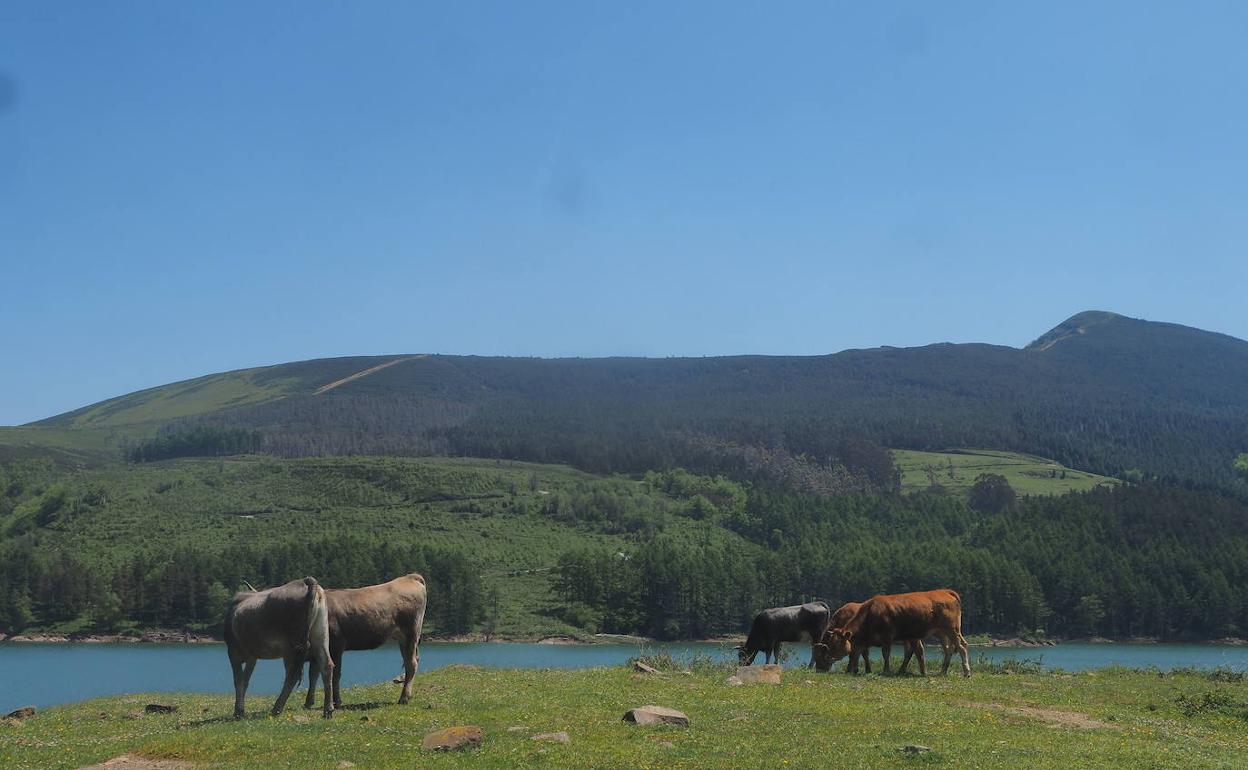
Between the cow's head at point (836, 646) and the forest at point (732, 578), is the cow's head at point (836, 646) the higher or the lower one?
the higher one

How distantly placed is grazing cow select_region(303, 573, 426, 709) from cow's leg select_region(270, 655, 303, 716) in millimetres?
428

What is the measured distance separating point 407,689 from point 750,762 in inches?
382

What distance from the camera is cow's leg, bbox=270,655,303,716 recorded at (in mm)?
20156

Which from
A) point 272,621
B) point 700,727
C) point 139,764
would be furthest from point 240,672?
point 700,727

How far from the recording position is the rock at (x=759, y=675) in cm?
2530

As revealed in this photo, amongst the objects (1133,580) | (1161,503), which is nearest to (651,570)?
(1133,580)

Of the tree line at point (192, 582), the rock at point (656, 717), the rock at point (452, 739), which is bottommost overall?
the tree line at point (192, 582)

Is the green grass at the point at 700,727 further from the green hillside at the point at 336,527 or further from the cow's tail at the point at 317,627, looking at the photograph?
the green hillside at the point at 336,527

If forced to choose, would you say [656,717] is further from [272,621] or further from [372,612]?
[272,621]

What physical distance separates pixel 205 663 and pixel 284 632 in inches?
2679

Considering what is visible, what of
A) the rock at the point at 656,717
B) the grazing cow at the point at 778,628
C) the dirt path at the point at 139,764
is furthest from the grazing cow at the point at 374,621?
the grazing cow at the point at 778,628

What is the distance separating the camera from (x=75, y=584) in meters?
125

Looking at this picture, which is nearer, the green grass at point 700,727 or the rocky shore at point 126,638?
the green grass at point 700,727

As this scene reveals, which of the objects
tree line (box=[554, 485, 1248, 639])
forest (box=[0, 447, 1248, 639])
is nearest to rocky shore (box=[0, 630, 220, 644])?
forest (box=[0, 447, 1248, 639])
